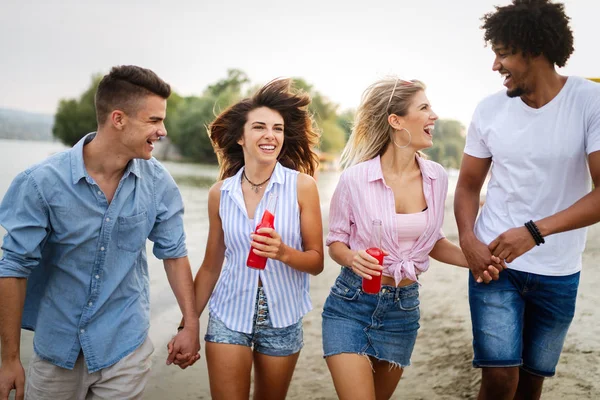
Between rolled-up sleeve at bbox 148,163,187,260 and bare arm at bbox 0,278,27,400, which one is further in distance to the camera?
rolled-up sleeve at bbox 148,163,187,260

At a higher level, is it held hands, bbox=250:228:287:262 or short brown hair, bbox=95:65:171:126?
short brown hair, bbox=95:65:171:126

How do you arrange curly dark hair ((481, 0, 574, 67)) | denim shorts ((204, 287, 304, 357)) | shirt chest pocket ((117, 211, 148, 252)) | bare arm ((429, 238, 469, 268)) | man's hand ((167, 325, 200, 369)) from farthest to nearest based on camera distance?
bare arm ((429, 238, 469, 268)), man's hand ((167, 325, 200, 369)), denim shorts ((204, 287, 304, 357)), shirt chest pocket ((117, 211, 148, 252)), curly dark hair ((481, 0, 574, 67))

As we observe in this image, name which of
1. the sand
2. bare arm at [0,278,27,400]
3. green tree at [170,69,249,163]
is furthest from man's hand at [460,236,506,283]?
green tree at [170,69,249,163]

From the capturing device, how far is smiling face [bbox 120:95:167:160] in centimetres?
330

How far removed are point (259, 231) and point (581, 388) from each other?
352 cm

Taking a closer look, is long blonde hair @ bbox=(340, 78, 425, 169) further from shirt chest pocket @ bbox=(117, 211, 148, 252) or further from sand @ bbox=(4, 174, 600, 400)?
sand @ bbox=(4, 174, 600, 400)

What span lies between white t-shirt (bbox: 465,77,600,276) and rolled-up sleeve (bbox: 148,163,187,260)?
180 cm

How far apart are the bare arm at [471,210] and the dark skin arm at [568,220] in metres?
0.23

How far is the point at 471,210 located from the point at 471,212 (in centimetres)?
1

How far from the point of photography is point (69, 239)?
3.19 m

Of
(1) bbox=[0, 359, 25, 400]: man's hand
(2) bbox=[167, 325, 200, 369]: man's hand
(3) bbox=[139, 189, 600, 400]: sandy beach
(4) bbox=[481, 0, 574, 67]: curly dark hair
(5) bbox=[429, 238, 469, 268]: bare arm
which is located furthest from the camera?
(3) bbox=[139, 189, 600, 400]: sandy beach

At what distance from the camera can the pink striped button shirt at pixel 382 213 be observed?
3.47 m

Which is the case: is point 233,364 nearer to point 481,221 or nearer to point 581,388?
point 481,221

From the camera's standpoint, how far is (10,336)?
9.96ft
